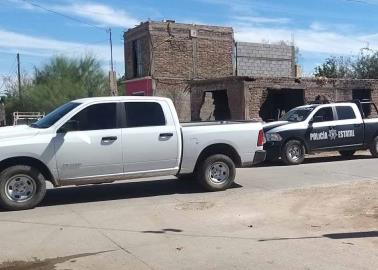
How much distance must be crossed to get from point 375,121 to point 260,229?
11.3 metres

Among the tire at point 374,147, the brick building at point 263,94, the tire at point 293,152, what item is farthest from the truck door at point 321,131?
the brick building at point 263,94

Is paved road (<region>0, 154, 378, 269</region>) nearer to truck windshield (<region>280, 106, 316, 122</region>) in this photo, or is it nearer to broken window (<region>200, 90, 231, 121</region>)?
truck windshield (<region>280, 106, 316, 122</region>)

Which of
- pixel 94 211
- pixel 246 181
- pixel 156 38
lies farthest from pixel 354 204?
pixel 156 38

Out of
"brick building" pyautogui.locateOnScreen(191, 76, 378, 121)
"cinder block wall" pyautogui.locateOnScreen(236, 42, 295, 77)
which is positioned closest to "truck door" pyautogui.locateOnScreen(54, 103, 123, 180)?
"brick building" pyautogui.locateOnScreen(191, 76, 378, 121)

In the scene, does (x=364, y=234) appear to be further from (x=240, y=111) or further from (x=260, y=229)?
(x=240, y=111)

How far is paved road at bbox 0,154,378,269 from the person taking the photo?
6.52m

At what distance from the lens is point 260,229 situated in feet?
26.5

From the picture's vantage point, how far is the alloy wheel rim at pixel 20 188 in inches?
383

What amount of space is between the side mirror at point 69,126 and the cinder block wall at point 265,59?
28.3 m

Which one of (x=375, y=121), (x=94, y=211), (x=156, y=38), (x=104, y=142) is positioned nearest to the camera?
(x=94, y=211)

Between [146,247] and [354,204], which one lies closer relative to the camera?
[146,247]

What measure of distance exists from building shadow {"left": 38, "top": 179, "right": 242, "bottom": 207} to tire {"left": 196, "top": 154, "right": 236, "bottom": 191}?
293 millimetres

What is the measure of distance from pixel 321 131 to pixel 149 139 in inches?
310

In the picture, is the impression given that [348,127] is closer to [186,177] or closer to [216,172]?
[186,177]
